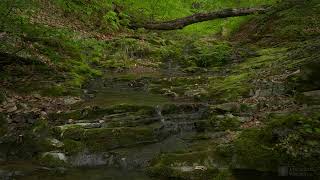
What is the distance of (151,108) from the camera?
1345 centimetres

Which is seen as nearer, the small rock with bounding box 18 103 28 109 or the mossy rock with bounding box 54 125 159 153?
the mossy rock with bounding box 54 125 159 153

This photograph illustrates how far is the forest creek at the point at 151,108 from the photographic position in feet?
30.5

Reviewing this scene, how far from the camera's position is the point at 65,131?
11.6 meters

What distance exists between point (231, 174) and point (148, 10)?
30663 millimetres

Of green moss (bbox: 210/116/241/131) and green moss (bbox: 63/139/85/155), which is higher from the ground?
green moss (bbox: 210/116/241/131)

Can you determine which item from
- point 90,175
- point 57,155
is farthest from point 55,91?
point 90,175

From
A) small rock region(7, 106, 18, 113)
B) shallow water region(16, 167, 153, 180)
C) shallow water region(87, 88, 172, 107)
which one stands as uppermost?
shallow water region(87, 88, 172, 107)

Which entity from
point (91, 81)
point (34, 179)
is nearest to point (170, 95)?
point (91, 81)

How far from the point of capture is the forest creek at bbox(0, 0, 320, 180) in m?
9.30

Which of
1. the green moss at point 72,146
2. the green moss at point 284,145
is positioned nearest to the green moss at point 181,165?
the green moss at point 284,145

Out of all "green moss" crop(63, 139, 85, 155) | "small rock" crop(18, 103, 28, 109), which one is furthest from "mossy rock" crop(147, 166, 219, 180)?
"small rock" crop(18, 103, 28, 109)

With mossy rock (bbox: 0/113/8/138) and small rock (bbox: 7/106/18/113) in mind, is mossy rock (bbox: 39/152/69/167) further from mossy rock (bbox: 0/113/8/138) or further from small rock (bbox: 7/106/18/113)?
small rock (bbox: 7/106/18/113)

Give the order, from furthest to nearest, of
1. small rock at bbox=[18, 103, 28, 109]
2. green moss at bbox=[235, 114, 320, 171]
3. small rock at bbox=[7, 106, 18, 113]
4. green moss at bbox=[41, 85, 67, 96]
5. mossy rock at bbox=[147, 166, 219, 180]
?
green moss at bbox=[41, 85, 67, 96] → small rock at bbox=[18, 103, 28, 109] → small rock at bbox=[7, 106, 18, 113] → mossy rock at bbox=[147, 166, 219, 180] → green moss at bbox=[235, 114, 320, 171]

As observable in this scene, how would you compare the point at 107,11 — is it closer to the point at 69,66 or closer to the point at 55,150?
the point at 69,66
